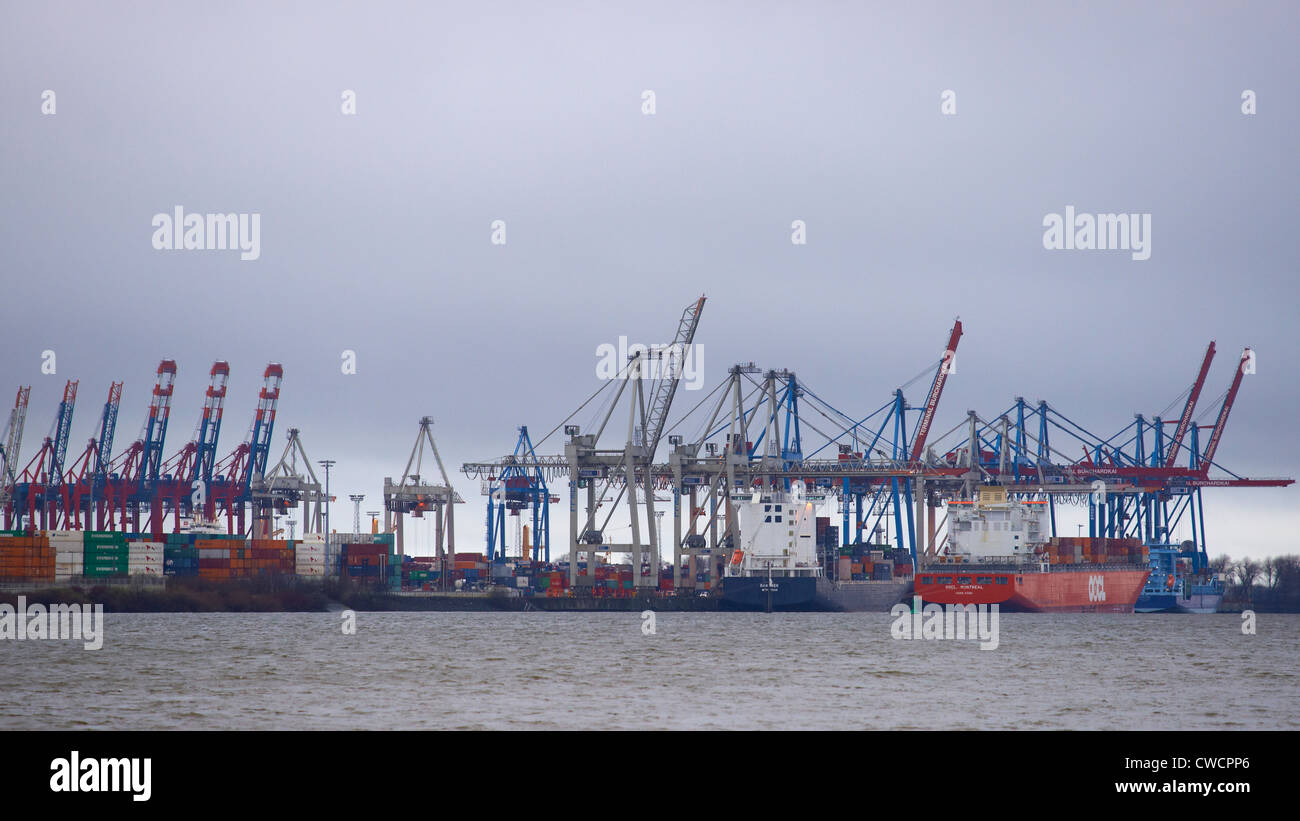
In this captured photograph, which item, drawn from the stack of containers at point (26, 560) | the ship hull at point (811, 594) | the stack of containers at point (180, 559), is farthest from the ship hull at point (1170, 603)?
the stack of containers at point (26, 560)

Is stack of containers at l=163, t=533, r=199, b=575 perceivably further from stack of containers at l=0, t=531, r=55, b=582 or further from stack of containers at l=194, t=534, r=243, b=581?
stack of containers at l=0, t=531, r=55, b=582

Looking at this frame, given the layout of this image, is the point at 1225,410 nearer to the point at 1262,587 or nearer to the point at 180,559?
the point at 1262,587

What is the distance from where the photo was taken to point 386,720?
3572cm

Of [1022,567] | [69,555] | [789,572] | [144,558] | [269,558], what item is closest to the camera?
[69,555]

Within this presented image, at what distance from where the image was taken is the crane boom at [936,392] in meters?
141

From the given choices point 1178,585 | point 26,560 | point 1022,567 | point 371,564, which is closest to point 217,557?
point 371,564

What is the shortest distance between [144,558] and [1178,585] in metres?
94.7

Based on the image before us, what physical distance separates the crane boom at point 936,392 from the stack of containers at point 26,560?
7427cm

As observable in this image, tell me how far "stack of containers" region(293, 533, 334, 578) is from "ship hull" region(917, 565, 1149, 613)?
5148 centimetres

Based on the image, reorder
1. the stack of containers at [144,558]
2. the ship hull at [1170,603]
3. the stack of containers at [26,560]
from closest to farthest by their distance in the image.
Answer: the stack of containers at [26,560] < the stack of containers at [144,558] < the ship hull at [1170,603]

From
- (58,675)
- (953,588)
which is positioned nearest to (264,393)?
(953,588)

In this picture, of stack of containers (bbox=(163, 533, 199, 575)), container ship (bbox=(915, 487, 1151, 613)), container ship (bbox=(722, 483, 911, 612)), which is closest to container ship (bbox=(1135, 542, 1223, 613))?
container ship (bbox=(915, 487, 1151, 613))

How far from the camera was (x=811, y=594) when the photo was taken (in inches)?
4715

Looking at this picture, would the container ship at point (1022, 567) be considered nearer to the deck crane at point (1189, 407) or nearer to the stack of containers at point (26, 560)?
the deck crane at point (1189, 407)
